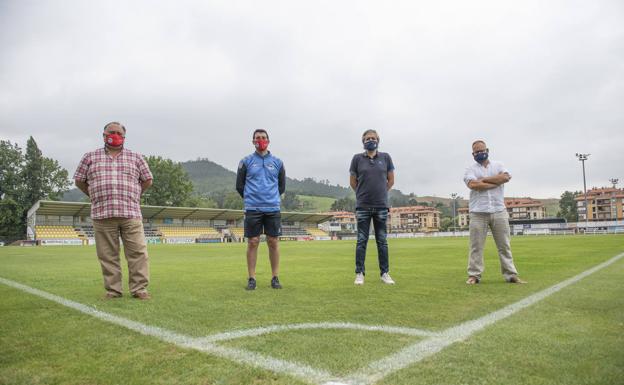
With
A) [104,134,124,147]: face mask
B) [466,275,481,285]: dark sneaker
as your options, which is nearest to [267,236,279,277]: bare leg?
[104,134,124,147]: face mask

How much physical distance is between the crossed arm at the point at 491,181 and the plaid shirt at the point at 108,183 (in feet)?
14.8

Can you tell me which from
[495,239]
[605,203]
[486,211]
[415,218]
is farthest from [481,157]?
[415,218]

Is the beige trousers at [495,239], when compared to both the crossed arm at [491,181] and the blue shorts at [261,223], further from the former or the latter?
the blue shorts at [261,223]

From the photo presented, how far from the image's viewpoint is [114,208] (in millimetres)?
4875

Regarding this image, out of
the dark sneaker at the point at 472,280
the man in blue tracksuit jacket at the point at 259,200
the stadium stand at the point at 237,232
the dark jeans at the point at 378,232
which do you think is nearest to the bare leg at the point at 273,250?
the man in blue tracksuit jacket at the point at 259,200

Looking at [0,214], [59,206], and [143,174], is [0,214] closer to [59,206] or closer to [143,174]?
[59,206]

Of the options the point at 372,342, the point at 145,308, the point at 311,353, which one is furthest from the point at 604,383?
the point at 145,308

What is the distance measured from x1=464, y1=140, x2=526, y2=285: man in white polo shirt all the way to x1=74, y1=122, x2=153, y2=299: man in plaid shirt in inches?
168

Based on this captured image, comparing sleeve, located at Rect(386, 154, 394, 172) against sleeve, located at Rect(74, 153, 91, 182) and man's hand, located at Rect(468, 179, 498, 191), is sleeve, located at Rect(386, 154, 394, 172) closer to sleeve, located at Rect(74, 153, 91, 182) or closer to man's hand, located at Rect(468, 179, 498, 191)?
man's hand, located at Rect(468, 179, 498, 191)

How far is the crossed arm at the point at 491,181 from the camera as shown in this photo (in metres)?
5.98

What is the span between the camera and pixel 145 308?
4.12 metres

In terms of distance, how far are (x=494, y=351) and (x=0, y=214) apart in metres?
Result: 67.5

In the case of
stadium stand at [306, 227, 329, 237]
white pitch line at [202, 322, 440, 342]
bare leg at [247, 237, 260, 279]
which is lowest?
stadium stand at [306, 227, 329, 237]

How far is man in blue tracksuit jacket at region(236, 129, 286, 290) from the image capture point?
18.4ft
